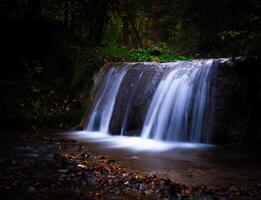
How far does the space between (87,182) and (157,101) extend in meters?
Answer: 6.20

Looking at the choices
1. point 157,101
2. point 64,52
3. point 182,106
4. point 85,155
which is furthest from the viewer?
point 64,52

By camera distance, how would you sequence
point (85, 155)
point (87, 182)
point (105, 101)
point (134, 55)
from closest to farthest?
1. point (87, 182)
2. point (85, 155)
3. point (105, 101)
4. point (134, 55)

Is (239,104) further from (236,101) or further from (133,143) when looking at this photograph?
(133,143)

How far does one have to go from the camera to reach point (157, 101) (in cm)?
1277

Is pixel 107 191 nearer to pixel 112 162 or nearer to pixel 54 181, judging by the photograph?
pixel 54 181

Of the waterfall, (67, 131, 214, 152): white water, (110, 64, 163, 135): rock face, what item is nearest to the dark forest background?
the waterfall

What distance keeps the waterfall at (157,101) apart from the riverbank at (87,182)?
3152 mm

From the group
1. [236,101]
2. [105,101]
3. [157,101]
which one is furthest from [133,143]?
[105,101]

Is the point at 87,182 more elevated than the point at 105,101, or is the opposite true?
the point at 105,101

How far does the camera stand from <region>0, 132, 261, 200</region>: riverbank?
244 inches

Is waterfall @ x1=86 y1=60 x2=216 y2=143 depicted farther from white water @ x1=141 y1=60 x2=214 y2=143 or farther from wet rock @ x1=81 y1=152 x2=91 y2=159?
wet rock @ x1=81 y1=152 x2=91 y2=159

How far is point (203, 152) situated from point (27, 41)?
378 inches

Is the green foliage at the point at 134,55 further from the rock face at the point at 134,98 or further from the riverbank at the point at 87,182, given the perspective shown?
the riverbank at the point at 87,182

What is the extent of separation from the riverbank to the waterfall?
315cm
